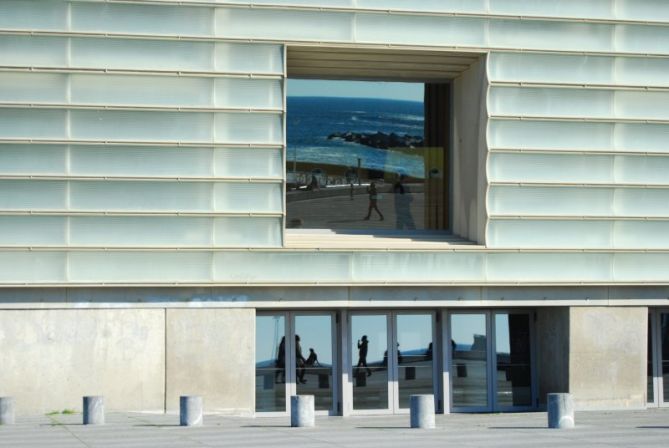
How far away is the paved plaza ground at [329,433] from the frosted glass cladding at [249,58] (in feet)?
25.0

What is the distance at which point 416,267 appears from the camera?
30.6 metres

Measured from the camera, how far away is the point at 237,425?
26484mm

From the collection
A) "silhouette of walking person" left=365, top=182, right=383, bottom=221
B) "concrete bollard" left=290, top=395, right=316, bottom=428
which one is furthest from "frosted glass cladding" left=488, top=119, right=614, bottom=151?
"concrete bollard" left=290, top=395, right=316, bottom=428

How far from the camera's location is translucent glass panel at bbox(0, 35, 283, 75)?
28.8 meters

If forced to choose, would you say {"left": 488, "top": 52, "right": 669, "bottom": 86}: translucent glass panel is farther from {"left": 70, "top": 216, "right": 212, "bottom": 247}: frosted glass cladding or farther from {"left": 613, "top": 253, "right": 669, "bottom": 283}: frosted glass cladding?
{"left": 70, "top": 216, "right": 212, "bottom": 247}: frosted glass cladding

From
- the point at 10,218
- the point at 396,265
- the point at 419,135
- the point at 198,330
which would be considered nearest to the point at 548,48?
the point at 419,135

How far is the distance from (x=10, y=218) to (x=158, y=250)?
3.21 m

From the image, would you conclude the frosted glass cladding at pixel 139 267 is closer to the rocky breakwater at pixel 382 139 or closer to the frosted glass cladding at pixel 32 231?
the frosted glass cladding at pixel 32 231

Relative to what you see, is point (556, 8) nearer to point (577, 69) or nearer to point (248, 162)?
point (577, 69)

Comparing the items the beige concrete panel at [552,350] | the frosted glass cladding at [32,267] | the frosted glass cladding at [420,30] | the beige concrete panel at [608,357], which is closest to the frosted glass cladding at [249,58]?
the frosted glass cladding at [420,30]

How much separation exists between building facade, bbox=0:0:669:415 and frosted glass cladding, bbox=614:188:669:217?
47 millimetres

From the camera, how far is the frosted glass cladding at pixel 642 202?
31.7 metres

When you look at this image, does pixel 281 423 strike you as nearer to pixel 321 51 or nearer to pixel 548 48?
pixel 321 51

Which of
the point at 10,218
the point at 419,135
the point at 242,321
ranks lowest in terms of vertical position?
the point at 242,321
